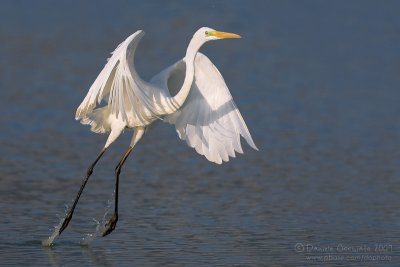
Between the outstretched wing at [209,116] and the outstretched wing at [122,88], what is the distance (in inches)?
19.1

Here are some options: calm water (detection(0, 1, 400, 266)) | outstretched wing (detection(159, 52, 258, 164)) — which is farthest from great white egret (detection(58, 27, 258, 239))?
calm water (detection(0, 1, 400, 266))

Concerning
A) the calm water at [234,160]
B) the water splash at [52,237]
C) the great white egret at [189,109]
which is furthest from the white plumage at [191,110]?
the water splash at [52,237]

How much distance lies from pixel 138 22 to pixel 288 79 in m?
4.66

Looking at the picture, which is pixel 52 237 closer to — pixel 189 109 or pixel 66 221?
pixel 66 221

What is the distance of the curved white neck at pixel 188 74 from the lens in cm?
1123

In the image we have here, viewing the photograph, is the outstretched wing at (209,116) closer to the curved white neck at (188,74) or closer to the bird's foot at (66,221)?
the curved white neck at (188,74)

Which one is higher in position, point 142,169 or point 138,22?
point 138,22

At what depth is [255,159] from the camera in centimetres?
1577

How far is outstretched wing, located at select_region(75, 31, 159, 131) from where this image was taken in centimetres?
1040

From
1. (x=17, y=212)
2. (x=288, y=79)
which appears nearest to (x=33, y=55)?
(x=288, y=79)

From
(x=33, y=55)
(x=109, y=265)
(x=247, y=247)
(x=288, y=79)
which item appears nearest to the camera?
(x=109, y=265)

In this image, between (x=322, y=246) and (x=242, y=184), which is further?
(x=242, y=184)

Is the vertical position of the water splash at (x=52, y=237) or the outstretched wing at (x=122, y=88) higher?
the outstretched wing at (x=122, y=88)

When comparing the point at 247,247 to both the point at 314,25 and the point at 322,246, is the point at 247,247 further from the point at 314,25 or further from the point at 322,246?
the point at 314,25
